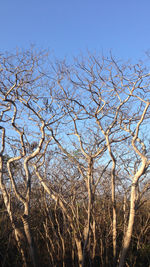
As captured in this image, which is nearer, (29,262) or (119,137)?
(29,262)

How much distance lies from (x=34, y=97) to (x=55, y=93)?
1.83ft

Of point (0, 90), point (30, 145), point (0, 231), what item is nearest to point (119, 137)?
point (30, 145)

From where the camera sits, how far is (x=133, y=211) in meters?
5.40

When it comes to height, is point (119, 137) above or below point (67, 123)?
below

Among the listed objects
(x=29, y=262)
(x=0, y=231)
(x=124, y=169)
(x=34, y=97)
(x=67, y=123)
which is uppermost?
(x=34, y=97)

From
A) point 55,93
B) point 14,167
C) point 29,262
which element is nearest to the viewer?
point 29,262

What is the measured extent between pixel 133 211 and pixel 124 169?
1541 millimetres

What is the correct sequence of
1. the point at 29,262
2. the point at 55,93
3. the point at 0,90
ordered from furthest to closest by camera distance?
the point at 55,93 → the point at 0,90 → the point at 29,262

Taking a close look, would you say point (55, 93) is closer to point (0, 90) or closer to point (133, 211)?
point (0, 90)

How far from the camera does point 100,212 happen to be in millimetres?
6715

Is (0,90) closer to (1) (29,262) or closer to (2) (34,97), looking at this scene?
(2) (34,97)

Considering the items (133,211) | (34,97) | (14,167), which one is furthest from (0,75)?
(133,211)

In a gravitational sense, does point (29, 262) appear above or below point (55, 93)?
below

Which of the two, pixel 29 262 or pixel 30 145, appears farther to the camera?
pixel 30 145
